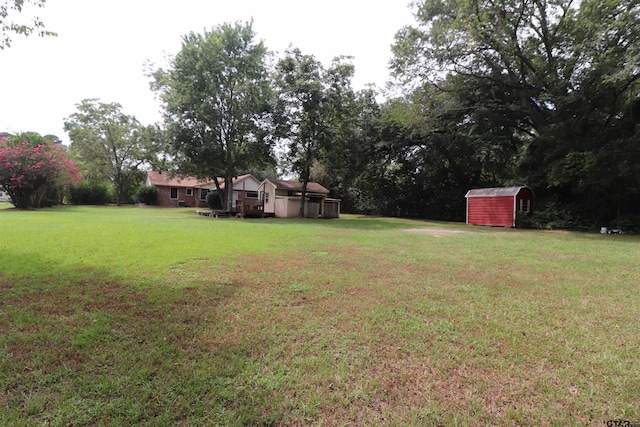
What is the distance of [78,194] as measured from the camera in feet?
109

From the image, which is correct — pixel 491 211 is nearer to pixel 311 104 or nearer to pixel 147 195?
pixel 311 104

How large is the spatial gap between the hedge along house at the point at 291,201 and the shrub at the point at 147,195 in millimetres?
19433

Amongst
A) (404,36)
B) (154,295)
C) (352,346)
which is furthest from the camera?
(404,36)

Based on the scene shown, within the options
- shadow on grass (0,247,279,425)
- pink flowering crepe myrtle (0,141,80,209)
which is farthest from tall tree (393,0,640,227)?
pink flowering crepe myrtle (0,141,80,209)

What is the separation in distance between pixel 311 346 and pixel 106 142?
40303mm

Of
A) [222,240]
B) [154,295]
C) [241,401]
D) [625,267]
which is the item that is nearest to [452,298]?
[241,401]

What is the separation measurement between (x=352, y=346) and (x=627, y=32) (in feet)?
59.5

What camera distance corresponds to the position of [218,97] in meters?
20.8

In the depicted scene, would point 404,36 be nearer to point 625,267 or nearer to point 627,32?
point 627,32

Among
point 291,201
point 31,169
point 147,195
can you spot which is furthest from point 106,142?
point 291,201

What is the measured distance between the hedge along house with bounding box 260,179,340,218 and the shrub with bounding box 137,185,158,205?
1943 cm

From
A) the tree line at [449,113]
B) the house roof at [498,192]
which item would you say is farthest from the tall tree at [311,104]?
the house roof at [498,192]

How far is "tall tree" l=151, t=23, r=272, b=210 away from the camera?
1975 centimetres

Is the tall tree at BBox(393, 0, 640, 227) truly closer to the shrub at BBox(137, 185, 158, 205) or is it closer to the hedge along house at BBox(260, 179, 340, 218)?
the hedge along house at BBox(260, 179, 340, 218)
